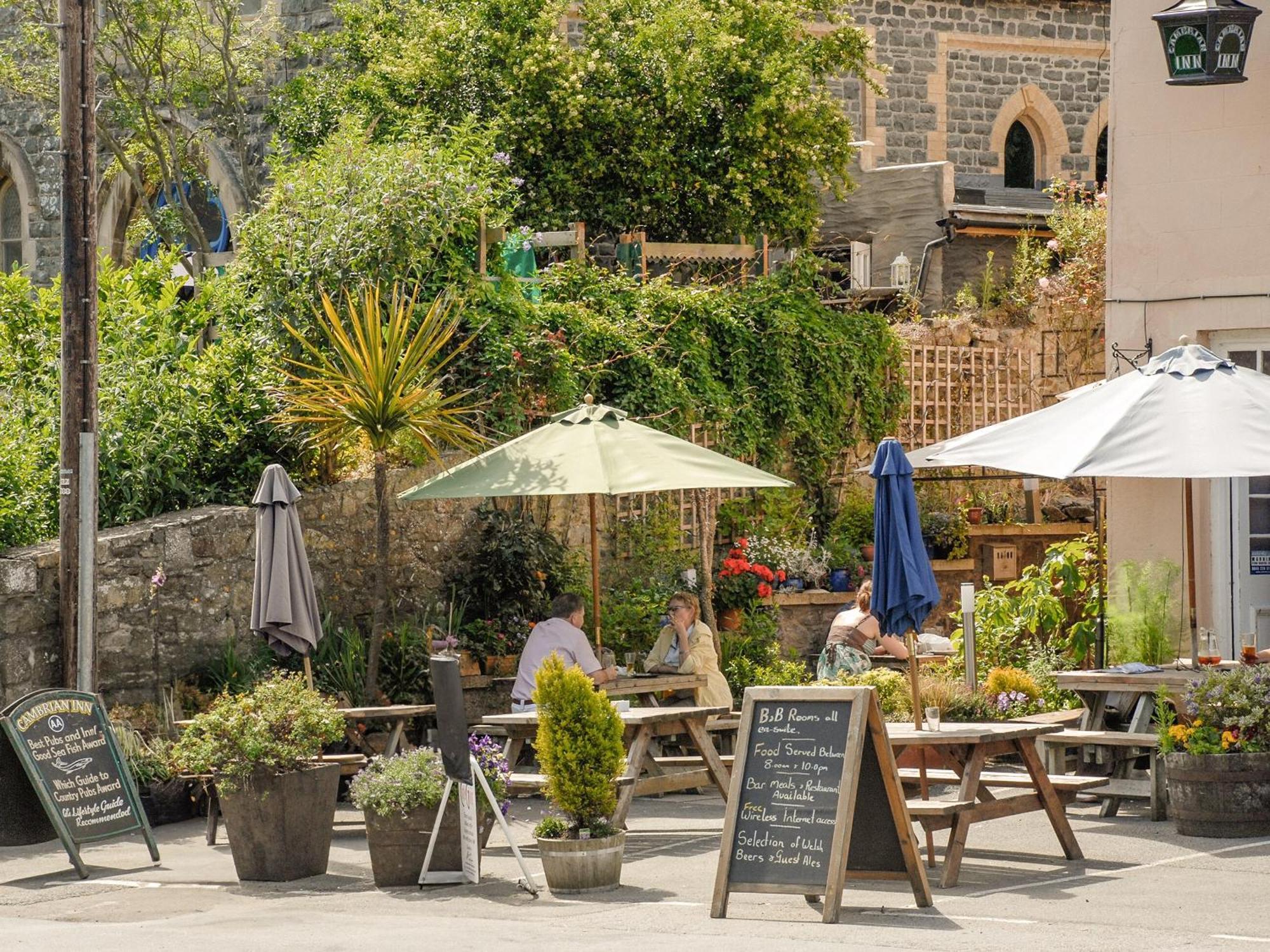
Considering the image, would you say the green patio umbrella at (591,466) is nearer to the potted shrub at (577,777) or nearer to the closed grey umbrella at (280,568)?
the closed grey umbrella at (280,568)

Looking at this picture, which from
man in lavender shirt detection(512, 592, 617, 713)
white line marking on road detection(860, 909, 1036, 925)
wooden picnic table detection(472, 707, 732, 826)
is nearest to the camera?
white line marking on road detection(860, 909, 1036, 925)

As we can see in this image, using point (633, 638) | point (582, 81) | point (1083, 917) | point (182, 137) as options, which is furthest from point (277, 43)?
point (1083, 917)

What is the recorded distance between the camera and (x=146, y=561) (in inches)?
507

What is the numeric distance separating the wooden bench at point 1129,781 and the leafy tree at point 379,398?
4.61 metres

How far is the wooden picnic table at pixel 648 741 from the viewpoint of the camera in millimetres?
10039

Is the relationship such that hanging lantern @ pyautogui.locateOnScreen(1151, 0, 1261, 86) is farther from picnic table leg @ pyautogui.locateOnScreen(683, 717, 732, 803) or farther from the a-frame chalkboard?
the a-frame chalkboard

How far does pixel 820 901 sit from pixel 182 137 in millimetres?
16103

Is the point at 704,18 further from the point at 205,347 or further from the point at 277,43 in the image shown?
the point at 205,347

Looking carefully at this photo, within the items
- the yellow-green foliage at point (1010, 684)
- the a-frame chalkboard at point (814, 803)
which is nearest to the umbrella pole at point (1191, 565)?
the yellow-green foliage at point (1010, 684)

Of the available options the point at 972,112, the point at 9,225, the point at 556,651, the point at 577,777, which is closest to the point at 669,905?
the point at 577,777

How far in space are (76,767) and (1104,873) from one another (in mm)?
5446

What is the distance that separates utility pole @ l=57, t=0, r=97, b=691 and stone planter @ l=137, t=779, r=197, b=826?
0.75 meters

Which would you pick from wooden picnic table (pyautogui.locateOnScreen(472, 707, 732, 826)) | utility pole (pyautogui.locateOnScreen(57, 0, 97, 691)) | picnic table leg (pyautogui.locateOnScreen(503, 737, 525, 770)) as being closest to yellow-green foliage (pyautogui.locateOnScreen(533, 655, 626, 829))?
wooden picnic table (pyautogui.locateOnScreen(472, 707, 732, 826))

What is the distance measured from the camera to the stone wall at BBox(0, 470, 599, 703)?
481 inches
